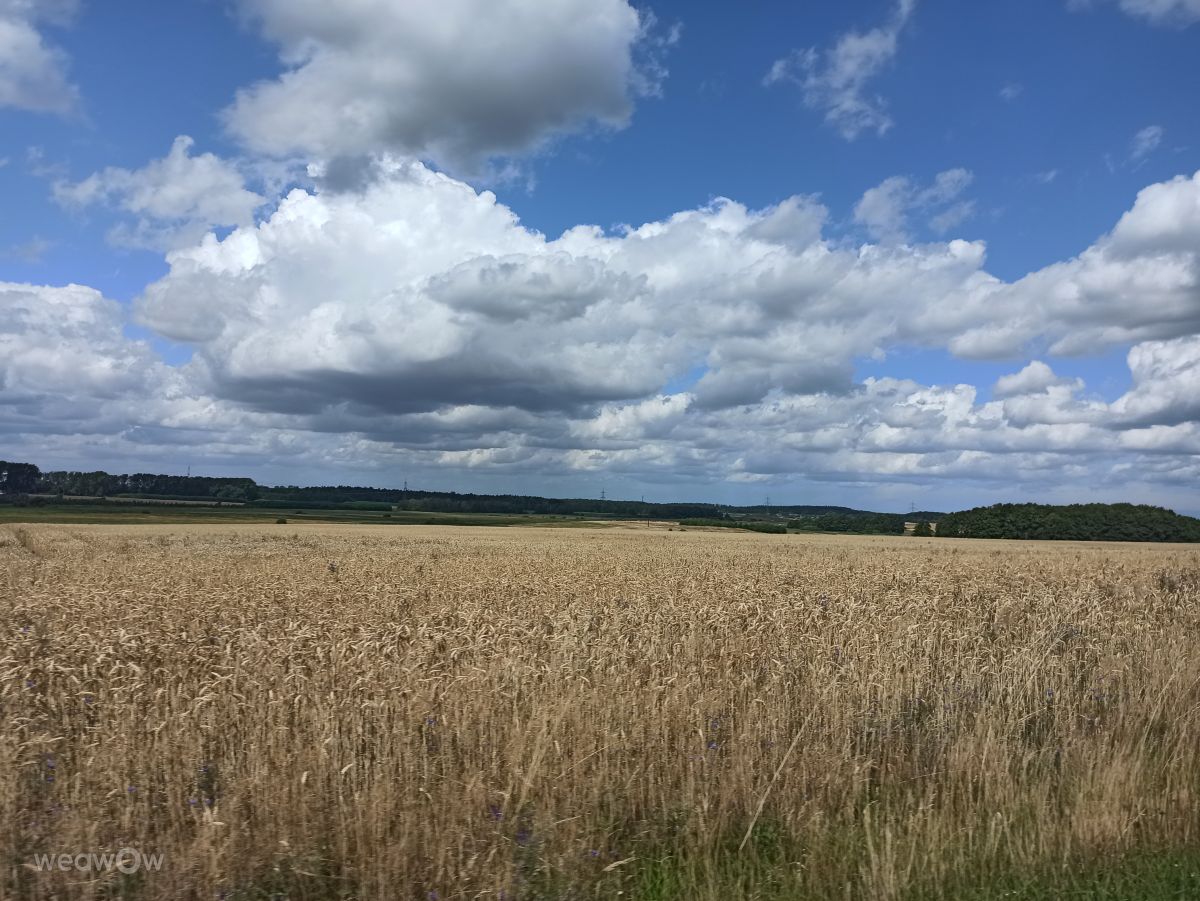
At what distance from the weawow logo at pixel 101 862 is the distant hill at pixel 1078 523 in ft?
316

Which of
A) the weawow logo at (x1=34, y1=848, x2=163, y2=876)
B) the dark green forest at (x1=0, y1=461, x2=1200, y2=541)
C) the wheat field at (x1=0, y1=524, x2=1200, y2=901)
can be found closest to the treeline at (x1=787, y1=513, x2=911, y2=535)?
the dark green forest at (x1=0, y1=461, x2=1200, y2=541)

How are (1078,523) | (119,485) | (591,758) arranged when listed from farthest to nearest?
(119,485), (1078,523), (591,758)

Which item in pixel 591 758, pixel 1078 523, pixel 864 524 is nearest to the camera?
pixel 591 758

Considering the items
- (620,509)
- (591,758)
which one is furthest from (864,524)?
(591,758)

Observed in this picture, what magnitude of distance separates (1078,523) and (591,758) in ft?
339

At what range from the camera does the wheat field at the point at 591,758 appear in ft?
15.4

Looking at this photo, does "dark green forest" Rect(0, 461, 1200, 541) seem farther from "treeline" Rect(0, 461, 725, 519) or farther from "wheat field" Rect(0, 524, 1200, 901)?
"wheat field" Rect(0, 524, 1200, 901)

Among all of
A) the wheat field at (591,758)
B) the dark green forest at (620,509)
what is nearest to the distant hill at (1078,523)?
the dark green forest at (620,509)

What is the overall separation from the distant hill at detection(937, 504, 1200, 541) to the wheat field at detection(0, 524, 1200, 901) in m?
90.2

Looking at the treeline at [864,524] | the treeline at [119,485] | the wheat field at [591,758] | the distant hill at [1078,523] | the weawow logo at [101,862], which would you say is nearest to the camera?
the weawow logo at [101,862]

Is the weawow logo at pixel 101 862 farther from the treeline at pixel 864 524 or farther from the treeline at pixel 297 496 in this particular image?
A: the treeline at pixel 297 496

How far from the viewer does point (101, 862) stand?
4.47m

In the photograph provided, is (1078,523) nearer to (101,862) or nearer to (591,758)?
(591,758)

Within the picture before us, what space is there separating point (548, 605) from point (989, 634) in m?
6.71
